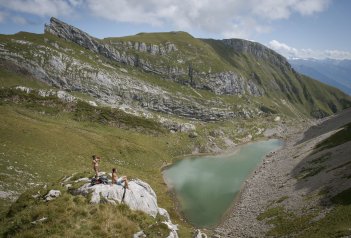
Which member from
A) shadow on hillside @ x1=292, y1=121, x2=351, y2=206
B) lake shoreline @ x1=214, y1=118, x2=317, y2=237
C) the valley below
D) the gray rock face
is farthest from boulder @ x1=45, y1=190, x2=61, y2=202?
the gray rock face

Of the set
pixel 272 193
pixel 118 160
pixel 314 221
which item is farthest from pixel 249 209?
pixel 118 160

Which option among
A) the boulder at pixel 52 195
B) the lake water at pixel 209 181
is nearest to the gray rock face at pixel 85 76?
the lake water at pixel 209 181

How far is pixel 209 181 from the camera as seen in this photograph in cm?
9912

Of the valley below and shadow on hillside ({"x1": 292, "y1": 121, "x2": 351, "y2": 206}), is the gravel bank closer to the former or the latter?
shadow on hillside ({"x1": 292, "y1": 121, "x2": 351, "y2": 206})

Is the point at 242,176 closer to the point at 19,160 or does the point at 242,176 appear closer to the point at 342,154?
the point at 342,154

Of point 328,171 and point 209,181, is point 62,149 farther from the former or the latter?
point 328,171

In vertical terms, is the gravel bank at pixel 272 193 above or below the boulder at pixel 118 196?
below

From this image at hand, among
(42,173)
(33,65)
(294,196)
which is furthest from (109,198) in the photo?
(33,65)

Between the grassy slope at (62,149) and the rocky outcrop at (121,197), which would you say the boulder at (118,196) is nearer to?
the rocky outcrop at (121,197)

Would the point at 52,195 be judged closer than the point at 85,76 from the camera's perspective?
Yes

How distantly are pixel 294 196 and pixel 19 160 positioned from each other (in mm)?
57377

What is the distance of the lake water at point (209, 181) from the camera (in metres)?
72.5

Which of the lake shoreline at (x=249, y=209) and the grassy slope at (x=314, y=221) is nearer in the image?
the grassy slope at (x=314, y=221)

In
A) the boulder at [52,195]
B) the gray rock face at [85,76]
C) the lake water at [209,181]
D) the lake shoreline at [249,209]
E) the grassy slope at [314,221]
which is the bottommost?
the lake water at [209,181]
